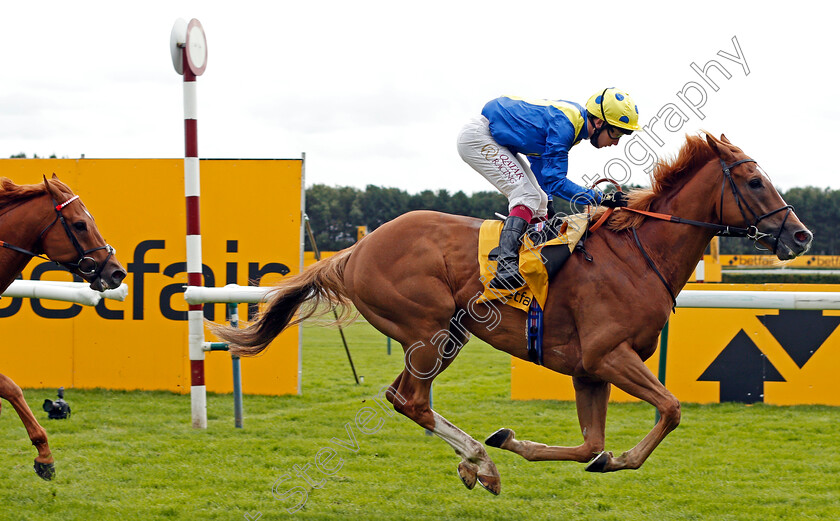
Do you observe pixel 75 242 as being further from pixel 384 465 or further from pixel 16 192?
pixel 384 465

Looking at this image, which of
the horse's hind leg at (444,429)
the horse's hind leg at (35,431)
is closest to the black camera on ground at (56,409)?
the horse's hind leg at (35,431)

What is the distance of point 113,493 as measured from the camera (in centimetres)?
437

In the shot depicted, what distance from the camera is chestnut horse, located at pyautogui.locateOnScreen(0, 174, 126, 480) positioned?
4410 millimetres

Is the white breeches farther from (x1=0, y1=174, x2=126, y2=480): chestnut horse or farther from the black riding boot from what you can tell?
(x1=0, y1=174, x2=126, y2=480): chestnut horse

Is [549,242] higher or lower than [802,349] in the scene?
higher

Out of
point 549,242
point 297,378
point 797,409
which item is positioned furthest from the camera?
point 297,378

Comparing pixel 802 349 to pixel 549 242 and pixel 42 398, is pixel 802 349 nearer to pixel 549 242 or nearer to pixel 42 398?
pixel 549 242

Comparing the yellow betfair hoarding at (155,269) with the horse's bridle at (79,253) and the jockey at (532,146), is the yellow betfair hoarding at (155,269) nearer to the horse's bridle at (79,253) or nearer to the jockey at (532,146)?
the horse's bridle at (79,253)

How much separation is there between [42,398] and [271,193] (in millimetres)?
2875

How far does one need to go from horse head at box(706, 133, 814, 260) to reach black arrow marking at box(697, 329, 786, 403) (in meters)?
3.52

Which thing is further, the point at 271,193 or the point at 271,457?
the point at 271,193

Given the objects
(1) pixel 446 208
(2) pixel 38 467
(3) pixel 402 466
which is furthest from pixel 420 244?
(1) pixel 446 208

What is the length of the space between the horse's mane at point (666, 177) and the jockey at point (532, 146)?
8cm

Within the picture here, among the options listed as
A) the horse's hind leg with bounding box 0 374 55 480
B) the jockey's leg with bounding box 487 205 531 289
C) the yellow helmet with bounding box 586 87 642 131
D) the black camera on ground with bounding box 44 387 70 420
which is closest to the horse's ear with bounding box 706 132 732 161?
the yellow helmet with bounding box 586 87 642 131
